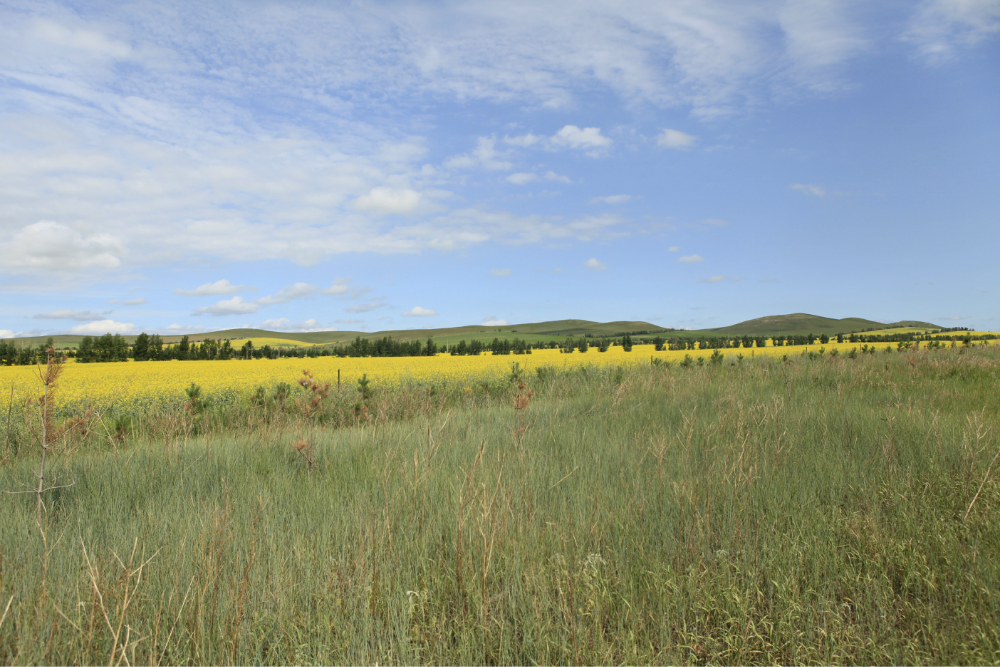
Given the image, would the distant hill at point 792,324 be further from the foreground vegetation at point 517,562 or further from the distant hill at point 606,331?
the foreground vegetation at point 517,562

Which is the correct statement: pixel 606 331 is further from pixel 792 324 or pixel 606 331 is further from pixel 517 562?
pixel 517 562

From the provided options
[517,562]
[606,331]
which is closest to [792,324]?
[606,331]

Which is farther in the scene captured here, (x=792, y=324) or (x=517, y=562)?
(x=792, y=324)

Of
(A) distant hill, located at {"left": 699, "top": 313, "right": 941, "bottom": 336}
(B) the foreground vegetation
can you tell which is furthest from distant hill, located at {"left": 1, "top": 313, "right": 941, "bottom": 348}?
(B) the foreground vegetation

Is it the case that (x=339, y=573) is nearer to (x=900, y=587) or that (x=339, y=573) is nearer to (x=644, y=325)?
(x=900, y=587)

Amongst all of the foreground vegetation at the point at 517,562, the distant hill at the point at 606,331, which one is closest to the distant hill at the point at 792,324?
the distant hill at the point at 606,331

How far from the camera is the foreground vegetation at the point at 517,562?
1972 mm

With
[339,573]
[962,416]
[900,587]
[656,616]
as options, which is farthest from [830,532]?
[962,416]

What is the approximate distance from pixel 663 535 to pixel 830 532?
103 centimetres

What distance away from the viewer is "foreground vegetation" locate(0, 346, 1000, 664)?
77.6 inches

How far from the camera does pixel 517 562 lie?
2.31 meters

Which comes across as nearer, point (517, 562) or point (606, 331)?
point (517, 562)

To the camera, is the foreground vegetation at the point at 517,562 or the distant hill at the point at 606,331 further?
the distant hill at the point at 606,331

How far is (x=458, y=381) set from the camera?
49.4 ft
